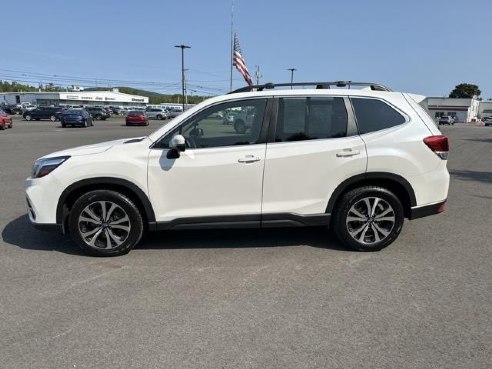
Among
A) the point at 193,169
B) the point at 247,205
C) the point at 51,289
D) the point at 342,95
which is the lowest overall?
the point at 51,289

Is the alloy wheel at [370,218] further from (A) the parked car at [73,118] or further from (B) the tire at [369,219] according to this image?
(A) the parked car at [73,118]

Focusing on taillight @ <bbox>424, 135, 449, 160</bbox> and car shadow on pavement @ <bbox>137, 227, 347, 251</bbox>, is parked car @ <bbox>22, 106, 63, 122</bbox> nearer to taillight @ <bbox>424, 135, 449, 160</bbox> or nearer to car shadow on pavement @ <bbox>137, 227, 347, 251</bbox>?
car shadow on pavement @ <bbox>137, 227, 347, 251</bbox>

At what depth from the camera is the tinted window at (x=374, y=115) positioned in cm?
492

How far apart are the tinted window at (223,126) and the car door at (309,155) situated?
24 cm

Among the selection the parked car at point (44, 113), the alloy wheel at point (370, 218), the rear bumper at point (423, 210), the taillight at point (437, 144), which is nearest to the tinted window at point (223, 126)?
the alloy wheel at point (370, 218)

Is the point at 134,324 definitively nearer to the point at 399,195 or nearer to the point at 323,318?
the point at 323,318

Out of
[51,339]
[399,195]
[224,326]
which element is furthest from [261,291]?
[399,195]

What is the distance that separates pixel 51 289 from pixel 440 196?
14.5 ft

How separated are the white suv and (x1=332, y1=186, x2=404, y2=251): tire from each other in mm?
12

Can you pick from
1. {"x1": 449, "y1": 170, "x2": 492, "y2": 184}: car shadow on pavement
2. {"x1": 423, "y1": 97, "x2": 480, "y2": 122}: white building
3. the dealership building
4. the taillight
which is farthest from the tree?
the taillight

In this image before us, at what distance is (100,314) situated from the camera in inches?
139

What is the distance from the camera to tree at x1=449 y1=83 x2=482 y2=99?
144750 millimetres

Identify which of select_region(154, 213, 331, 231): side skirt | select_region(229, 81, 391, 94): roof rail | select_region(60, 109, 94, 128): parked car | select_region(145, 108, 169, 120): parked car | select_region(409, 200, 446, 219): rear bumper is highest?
select_region(229, 81, 391, 94): roof rail

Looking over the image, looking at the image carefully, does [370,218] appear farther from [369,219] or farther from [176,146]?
[176,146]
